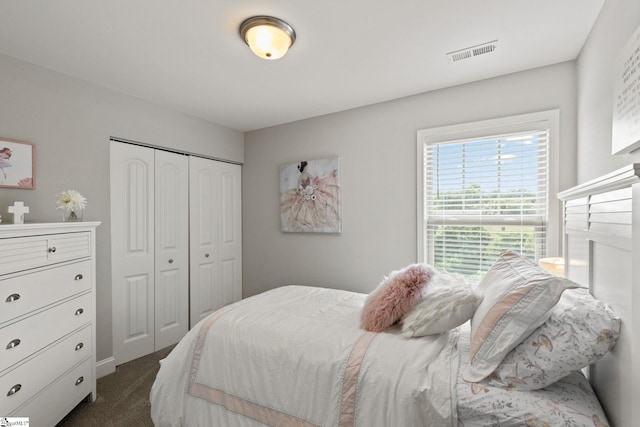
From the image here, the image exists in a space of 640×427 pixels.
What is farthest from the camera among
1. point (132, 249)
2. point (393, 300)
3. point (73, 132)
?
point (132, 249)

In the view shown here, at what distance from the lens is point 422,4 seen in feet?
5.45

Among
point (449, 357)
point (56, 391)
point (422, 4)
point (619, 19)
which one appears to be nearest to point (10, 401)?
point (56, 391)

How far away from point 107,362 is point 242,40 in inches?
115

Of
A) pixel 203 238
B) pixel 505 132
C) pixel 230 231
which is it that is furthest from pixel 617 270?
pixel 230 231

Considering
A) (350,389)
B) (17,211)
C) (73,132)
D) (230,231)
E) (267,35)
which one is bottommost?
(350,389)

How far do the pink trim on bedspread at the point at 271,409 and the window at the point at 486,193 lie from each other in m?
1.50

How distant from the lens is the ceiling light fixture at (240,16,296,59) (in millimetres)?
1779

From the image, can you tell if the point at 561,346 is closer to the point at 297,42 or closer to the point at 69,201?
the point at 297,42

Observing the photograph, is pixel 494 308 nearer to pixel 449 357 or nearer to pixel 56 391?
pixel 449 357

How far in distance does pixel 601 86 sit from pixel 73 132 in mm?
3694

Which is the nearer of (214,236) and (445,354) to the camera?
(445,354)

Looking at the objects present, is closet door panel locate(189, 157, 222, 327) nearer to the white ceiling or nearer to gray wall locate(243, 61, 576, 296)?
gray wall locate(243, 61, 576, 296)

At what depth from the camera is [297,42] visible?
2.02 metres

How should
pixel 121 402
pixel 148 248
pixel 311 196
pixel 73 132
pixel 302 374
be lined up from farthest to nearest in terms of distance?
pixel 311 196 < pixel 148 248 < pixel 73 132 < pixel 121 402 < pixel 302 374
